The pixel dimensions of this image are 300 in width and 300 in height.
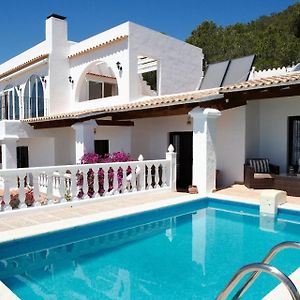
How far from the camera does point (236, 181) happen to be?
1485 cm

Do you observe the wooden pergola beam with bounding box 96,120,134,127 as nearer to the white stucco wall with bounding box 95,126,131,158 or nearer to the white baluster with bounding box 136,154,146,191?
the white stucco wall with bounding box 95,126,131,158

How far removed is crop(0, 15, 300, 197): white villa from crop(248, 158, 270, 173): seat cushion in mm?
468

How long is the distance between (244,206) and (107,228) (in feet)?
16.7

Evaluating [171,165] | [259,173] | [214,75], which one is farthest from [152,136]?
[259,173]

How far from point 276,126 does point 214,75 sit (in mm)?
5479

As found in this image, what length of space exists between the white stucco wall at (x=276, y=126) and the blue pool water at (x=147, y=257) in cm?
510

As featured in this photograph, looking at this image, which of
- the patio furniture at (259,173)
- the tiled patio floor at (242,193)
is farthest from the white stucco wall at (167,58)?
the tiled patio floor at (242,193)

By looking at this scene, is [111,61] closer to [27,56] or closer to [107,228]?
[27,56]

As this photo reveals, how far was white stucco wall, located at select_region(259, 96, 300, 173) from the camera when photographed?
1452 cm

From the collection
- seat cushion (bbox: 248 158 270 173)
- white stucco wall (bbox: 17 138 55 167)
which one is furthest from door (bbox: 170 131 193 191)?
white stucco wall (bbox: 17 138 55 167)

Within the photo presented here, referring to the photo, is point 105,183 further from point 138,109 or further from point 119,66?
point 119,66

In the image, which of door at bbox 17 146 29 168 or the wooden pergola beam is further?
door at bbox 17 146 29 168

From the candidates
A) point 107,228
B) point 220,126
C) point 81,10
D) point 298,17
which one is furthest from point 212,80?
point 298,17

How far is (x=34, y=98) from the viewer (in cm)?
2462
